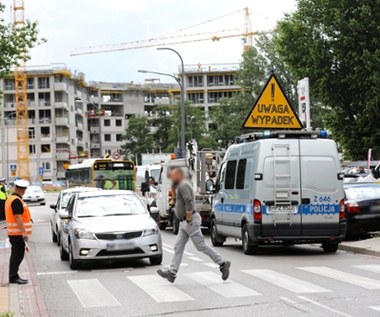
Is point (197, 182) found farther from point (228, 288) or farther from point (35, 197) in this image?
point (35, 197)

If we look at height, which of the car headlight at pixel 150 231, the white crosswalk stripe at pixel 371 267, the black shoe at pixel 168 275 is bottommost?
the white crosswalk stripe at pixel 371 267

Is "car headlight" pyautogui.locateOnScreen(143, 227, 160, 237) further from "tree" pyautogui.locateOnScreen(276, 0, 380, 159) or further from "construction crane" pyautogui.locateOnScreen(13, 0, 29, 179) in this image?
"construction crane" pyautogui.locateOnScreen(13, 0, 29, 179)

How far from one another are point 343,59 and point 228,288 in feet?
112

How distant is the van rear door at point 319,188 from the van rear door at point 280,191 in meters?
0.17

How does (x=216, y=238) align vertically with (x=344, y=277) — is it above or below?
below

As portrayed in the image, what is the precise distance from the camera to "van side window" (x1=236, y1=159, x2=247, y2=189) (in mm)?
17516

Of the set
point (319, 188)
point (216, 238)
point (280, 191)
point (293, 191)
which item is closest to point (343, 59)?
point (216, 238)

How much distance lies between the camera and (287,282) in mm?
12250

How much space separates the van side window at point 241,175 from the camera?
57.5ft

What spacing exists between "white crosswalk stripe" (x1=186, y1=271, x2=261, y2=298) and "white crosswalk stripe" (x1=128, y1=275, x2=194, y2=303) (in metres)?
0.53

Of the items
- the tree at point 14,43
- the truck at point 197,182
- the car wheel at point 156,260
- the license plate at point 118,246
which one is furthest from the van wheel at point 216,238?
the tree at point 14,43

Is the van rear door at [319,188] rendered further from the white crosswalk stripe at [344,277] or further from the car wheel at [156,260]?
the car wheel at [156,260]

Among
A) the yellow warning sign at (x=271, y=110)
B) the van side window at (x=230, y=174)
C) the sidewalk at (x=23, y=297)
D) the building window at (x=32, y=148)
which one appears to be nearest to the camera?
the sidewalk at (x=23, y=297)

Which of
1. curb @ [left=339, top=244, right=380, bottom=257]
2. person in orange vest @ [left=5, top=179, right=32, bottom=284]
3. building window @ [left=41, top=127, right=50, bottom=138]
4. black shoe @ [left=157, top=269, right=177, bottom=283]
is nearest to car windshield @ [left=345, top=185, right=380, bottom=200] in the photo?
curb @ [left=339, top=244, right=380, bottom=257]
